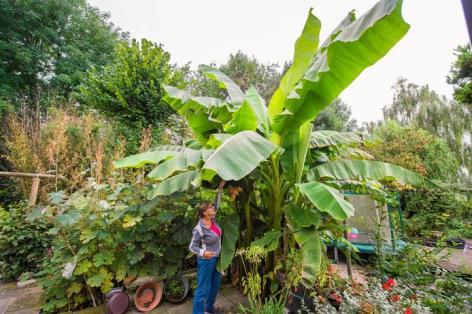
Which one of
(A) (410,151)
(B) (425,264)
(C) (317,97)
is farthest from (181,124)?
(A) (410,151)

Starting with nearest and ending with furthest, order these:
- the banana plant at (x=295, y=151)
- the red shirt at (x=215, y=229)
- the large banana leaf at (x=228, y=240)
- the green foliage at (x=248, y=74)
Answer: the banana plant at (x=295, y=151) → the large banana leaf at (x=228, y=240) → the red shirt at (x=215, y=229) → the green foliage at (x=248, y=74)

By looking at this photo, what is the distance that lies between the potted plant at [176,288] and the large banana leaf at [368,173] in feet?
6.81

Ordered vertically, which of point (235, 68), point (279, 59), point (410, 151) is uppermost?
point (279, 59)

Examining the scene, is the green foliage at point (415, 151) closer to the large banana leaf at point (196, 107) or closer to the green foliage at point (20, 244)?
the large banana leaf at point (196, 107)

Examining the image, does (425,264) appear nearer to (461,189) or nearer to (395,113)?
(461,189)

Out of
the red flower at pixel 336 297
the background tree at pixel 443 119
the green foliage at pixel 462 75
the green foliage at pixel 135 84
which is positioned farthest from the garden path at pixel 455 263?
the background tree at pixel 443 119

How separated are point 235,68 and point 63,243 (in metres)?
13.0

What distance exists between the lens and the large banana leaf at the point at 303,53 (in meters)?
2.44

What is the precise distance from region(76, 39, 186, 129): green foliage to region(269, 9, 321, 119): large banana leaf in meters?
3.54

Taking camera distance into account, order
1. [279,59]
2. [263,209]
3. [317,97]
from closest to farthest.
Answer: [317,97] < [263,209] < [279,59]

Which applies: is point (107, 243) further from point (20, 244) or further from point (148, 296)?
point (20, 244)

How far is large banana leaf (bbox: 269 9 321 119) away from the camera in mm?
2443

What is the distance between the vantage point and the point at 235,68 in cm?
1371

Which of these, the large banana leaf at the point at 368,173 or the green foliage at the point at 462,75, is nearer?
the large banana leaf at the point at 368,173
